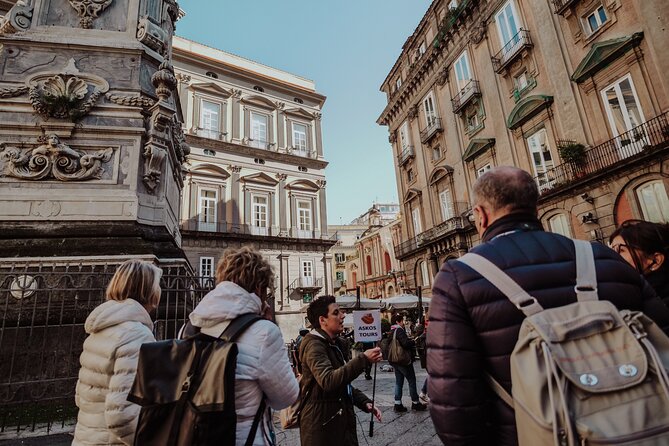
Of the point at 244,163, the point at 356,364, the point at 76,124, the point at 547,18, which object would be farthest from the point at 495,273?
the point at 244,163

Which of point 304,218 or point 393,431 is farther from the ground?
point 304,218

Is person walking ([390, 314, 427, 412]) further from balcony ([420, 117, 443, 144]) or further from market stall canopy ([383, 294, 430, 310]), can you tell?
balcony ([420, 117, 443, 144])

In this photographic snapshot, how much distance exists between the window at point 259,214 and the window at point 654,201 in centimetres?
1905

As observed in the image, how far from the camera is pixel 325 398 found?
2.48 metres

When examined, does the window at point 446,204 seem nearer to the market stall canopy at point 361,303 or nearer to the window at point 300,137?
the market stall canopy at point 361,303

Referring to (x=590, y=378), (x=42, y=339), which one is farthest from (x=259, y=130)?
(x=590, y=378)

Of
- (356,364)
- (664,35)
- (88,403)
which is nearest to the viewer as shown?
(88,403)

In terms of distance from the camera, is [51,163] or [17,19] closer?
[51,163]

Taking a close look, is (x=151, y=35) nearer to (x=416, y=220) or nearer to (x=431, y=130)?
(x=431, y=130)

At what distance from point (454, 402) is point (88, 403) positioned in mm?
1866

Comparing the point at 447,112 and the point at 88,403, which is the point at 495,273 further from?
the point at 447,112

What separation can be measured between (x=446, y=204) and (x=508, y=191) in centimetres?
2086

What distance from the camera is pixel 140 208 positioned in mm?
5273

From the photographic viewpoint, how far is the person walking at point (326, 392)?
7.82 feet
